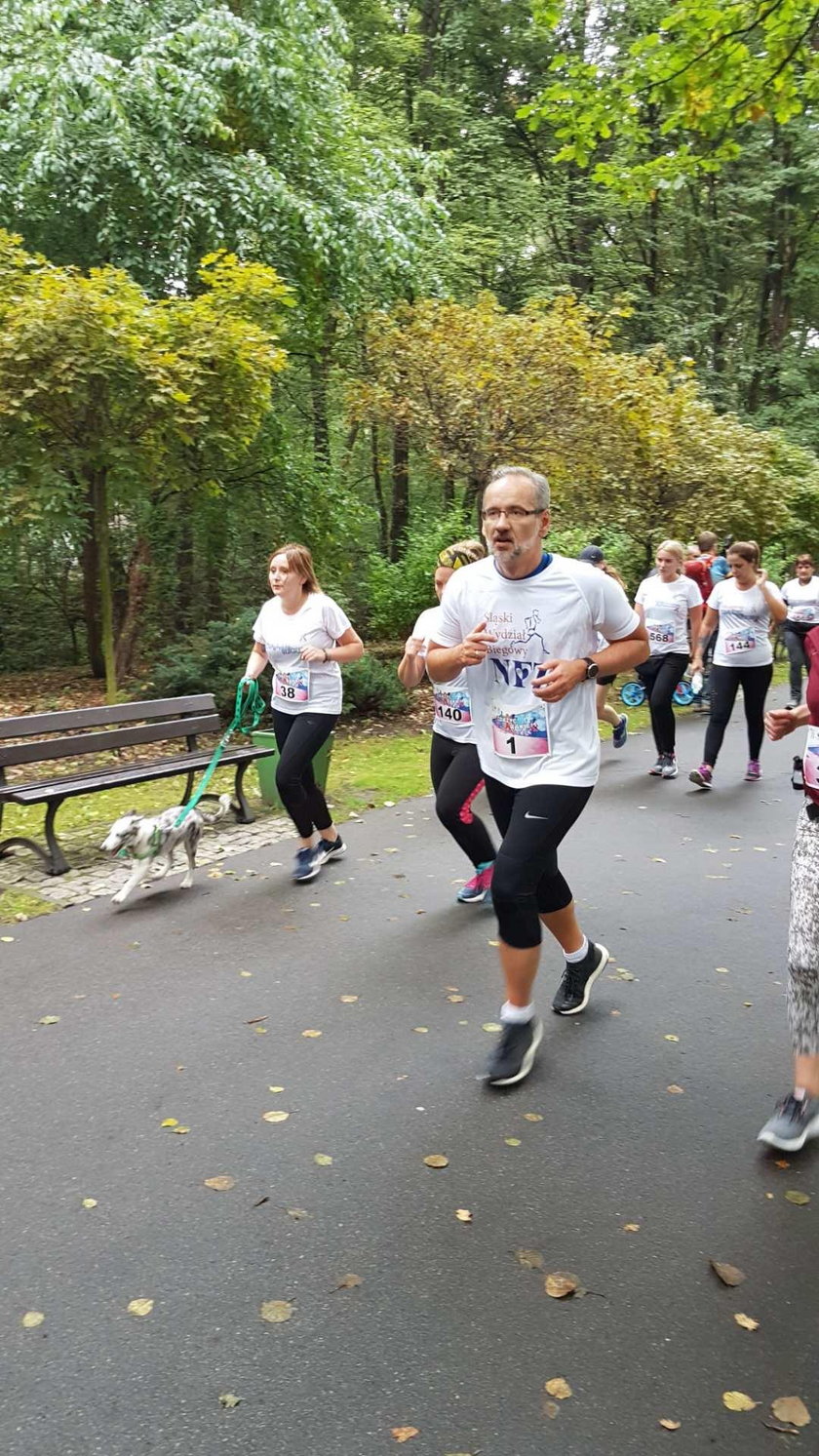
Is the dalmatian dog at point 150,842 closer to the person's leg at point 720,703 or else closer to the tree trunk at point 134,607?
the person's leg at point 720,703

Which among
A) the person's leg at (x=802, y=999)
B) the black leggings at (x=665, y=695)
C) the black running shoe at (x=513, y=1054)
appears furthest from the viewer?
the black leggings at (x=665, y=695)

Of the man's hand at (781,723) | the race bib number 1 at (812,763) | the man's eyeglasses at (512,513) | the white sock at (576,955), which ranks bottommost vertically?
the white sock at (576,955)

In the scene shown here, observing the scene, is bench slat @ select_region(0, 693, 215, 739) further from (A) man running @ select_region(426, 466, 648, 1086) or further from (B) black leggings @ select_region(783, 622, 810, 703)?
(B) black leggings @ select_region(783, 622, 810, 703)

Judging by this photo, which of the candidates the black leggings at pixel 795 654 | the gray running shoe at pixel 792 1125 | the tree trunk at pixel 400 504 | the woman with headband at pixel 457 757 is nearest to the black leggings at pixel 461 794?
the woman with headband at pixel 457 757

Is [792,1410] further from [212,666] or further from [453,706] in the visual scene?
[212,666]

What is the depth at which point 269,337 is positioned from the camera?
10953 mm

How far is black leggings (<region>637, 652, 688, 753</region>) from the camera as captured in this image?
9656mm

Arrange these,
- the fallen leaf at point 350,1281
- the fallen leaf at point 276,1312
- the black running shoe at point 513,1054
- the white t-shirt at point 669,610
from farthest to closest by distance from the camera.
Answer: the white t-shirt at point 669,610
the black running shoe at point 513,1054
the fallen leaf at point 350,1281
the fallen leaf at point 276,1312

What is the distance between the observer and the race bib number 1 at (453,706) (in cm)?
585

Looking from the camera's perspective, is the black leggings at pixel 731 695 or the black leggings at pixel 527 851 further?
the black leggings at pixel 731 695

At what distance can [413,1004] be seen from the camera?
4727 mm

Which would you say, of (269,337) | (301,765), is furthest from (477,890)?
(269,337)

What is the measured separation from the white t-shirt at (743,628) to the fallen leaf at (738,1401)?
7084mm

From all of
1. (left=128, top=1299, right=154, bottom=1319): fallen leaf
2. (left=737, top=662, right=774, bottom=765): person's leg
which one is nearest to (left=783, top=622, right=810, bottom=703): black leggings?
(left=737, top=662, right=774, bottom=765): person's leg
